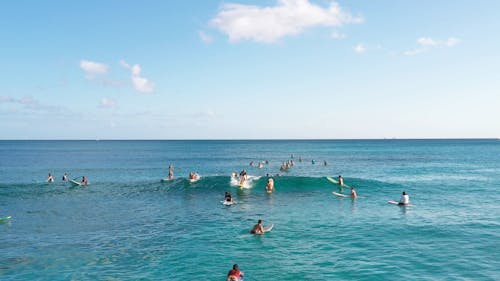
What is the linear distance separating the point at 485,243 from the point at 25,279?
957 inches

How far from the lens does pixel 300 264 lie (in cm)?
1850

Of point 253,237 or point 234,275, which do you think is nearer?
point 234,275

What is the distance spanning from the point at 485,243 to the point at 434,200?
49.1 feet

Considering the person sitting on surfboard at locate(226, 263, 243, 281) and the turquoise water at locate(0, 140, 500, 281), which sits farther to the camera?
the turquoise water at locate(0, 140, 500, 281)

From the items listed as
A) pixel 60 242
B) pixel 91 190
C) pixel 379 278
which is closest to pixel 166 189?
pixel 91 190

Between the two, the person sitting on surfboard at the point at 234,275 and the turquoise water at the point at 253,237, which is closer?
the person sitting on surfboard at the point at 234,275

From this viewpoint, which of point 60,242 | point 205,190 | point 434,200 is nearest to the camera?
point 60,242

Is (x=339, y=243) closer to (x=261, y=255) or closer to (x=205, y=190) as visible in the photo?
(x=261, y=255)

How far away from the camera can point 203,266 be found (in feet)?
61.4

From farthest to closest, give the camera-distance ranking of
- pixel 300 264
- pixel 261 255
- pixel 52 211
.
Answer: pixel 52 211, pixel 261 255, pixel 300 264

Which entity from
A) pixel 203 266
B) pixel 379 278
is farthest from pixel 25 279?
pixel 379 278

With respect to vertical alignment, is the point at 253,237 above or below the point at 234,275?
below

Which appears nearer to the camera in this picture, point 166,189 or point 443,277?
point 443,277

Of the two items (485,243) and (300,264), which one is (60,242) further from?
(485,243)
